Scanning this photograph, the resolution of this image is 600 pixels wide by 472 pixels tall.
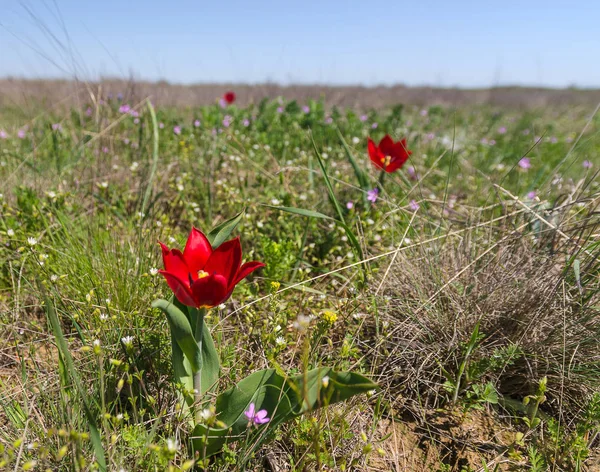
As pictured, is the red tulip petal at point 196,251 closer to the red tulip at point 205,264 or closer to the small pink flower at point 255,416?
the red tulip at point 205,264

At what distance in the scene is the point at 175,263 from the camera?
1.28 meters

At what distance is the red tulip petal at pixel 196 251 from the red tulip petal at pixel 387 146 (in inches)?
62.2

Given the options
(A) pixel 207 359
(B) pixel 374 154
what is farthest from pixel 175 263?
(B) pixel 374 154

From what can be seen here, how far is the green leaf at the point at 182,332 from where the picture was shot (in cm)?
114

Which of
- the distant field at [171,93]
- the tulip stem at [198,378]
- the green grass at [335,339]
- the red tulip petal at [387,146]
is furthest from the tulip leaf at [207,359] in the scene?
the distant field at [171,93]

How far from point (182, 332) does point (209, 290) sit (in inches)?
6.0

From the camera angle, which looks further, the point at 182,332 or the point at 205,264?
the point at 205,264

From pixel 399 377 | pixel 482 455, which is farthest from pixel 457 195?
pixel 482 455

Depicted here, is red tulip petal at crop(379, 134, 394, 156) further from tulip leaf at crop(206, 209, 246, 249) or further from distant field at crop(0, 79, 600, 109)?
tulip leaf at crop(206, 209, 246, 249)

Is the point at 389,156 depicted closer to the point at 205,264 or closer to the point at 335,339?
the point at 335,339

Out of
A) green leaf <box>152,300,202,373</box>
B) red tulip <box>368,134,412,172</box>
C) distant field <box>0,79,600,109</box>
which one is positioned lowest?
green leaf <box>152,300,202,373</box>

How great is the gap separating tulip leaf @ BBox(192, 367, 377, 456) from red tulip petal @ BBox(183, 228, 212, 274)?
359 mm

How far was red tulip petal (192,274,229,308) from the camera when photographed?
1111 mm

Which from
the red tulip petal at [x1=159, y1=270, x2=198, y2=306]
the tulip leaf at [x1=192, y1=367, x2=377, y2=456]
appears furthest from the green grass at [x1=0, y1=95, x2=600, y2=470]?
the red tulip petal at [x1=159, y1=270, x2=198, y2=306]
